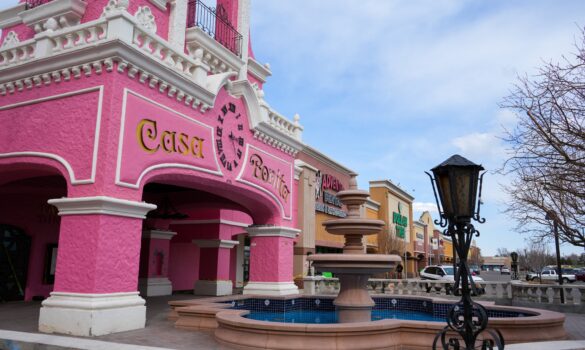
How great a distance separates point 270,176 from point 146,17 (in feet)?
21.3

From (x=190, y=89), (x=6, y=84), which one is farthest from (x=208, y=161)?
(x=6, y=84)

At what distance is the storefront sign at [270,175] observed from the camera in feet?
48.1

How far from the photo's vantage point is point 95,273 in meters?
9.05

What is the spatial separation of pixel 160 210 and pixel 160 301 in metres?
3.81

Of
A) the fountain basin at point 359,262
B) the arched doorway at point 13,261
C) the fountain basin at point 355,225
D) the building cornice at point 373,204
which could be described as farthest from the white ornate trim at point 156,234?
the building cornice at point 373,204

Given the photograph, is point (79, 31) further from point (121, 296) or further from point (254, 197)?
point (254, 197)

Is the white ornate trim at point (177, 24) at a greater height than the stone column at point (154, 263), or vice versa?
the white ornate trim at point (177, 24)

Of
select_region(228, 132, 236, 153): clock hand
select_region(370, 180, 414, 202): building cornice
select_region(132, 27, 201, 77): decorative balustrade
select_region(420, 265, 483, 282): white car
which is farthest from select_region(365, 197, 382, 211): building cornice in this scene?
select_region(132, 27, 201, 77): decorative balustrade

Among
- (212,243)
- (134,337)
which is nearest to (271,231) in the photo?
(212,243)

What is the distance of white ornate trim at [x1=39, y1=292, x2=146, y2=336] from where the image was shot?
872cm

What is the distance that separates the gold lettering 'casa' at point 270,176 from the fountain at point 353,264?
171 inches

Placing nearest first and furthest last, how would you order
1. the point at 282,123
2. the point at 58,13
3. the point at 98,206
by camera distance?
the point at 98,206, the point at 58,13, the point at 282,123

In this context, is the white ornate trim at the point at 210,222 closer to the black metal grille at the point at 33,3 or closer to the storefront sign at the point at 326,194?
the storefront sign at the point at 326,194

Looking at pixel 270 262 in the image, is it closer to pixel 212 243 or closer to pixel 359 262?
pixel 212 243
